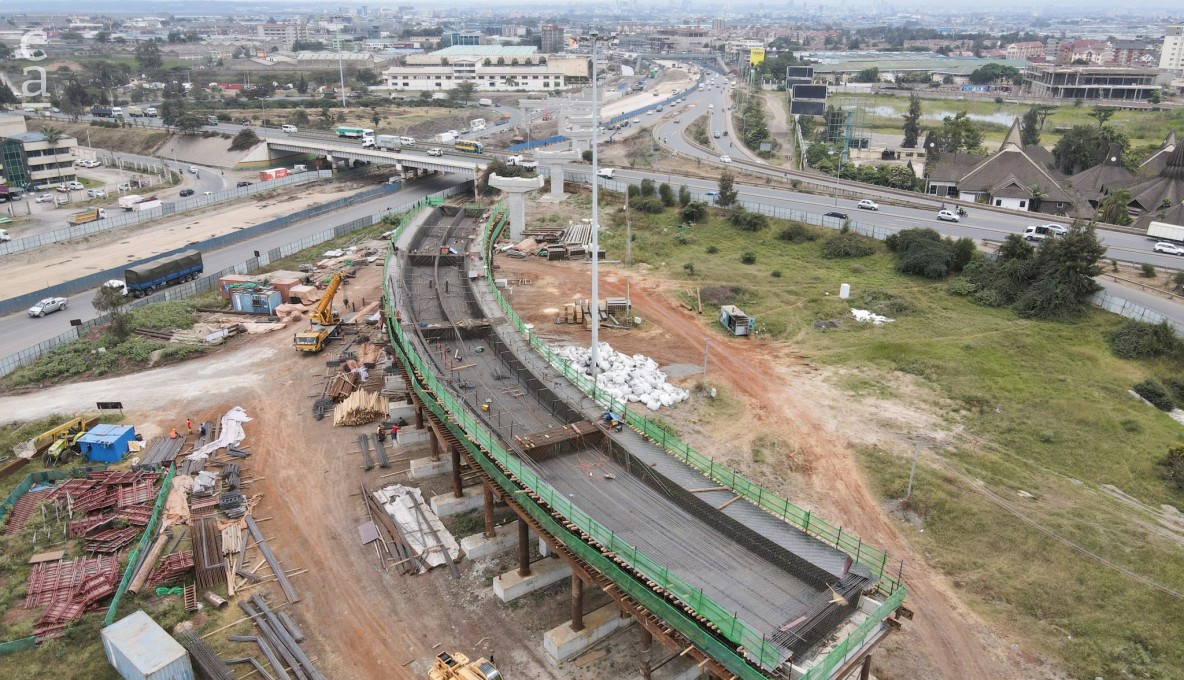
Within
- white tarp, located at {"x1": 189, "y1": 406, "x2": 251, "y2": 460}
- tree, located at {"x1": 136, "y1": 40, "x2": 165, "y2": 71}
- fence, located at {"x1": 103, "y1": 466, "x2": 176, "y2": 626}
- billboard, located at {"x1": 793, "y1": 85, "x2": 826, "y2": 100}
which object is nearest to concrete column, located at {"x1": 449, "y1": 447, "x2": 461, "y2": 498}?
fence, located at {"x1": 103, "y1": 466, "x2": 176, "y2": 626}

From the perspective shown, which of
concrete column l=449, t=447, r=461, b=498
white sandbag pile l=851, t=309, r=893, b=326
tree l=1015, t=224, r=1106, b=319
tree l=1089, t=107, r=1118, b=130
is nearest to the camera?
concrete column l=449, t=447, r=461, b=498

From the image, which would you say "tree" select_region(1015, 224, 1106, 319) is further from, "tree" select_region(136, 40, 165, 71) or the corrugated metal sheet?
"tree" select_region(136, 40, 165, 71)

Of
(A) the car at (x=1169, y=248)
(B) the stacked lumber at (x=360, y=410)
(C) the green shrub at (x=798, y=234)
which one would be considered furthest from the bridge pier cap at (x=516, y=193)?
(A) the car at (x=1169, y=248)

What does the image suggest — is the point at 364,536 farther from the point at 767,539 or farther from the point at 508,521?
the point at 767,539

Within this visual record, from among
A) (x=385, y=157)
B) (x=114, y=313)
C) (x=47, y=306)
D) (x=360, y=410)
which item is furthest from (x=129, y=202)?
(x=360, y=410)

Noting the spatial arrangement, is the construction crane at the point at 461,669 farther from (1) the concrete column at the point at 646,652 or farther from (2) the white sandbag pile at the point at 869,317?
(2) the white sandbag pile at the point at 869,317

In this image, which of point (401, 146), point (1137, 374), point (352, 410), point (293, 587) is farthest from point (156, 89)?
point (1137, 374)
